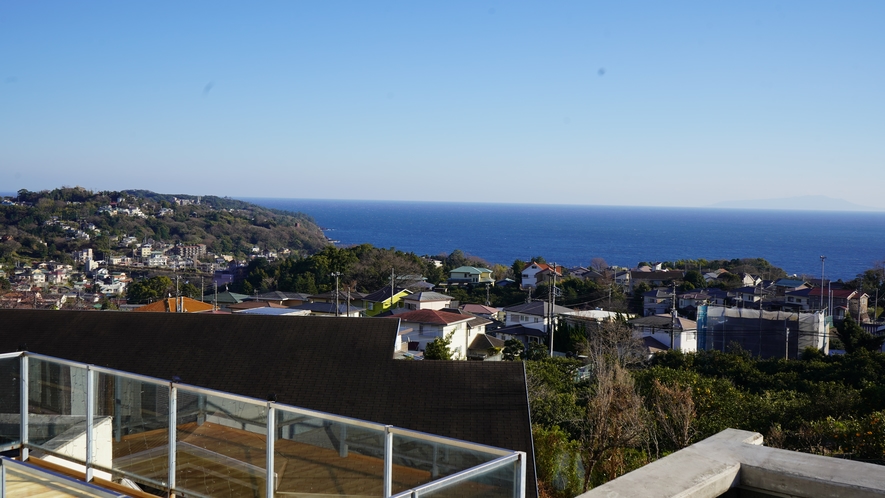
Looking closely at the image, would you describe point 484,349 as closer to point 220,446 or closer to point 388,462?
point 220,446

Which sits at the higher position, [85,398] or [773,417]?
[85,398]

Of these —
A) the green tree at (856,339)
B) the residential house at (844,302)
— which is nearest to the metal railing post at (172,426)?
the green tree at (856,339)

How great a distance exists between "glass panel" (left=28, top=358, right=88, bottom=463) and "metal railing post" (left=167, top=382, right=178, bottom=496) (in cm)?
86

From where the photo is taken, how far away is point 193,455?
13.5ft

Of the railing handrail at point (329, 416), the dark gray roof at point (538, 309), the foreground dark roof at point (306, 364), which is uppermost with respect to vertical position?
the railing handrail at point (329, 416)

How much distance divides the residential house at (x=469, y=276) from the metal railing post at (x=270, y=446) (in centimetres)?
5184

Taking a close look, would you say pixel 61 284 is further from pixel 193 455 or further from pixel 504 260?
pixel 504 260

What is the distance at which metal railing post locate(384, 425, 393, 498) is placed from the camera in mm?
3440

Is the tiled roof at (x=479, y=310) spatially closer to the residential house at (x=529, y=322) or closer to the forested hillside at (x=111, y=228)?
the residential house at (x=529, y=322)

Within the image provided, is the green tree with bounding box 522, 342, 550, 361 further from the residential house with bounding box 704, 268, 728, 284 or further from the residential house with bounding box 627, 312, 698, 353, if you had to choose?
the residential house with bounding box 704, 268, 728, 284

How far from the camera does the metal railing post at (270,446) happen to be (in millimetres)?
3650

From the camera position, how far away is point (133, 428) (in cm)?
428

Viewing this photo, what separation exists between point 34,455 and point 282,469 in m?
2.22

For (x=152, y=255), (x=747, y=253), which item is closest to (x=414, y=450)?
(x=152, y=255)
